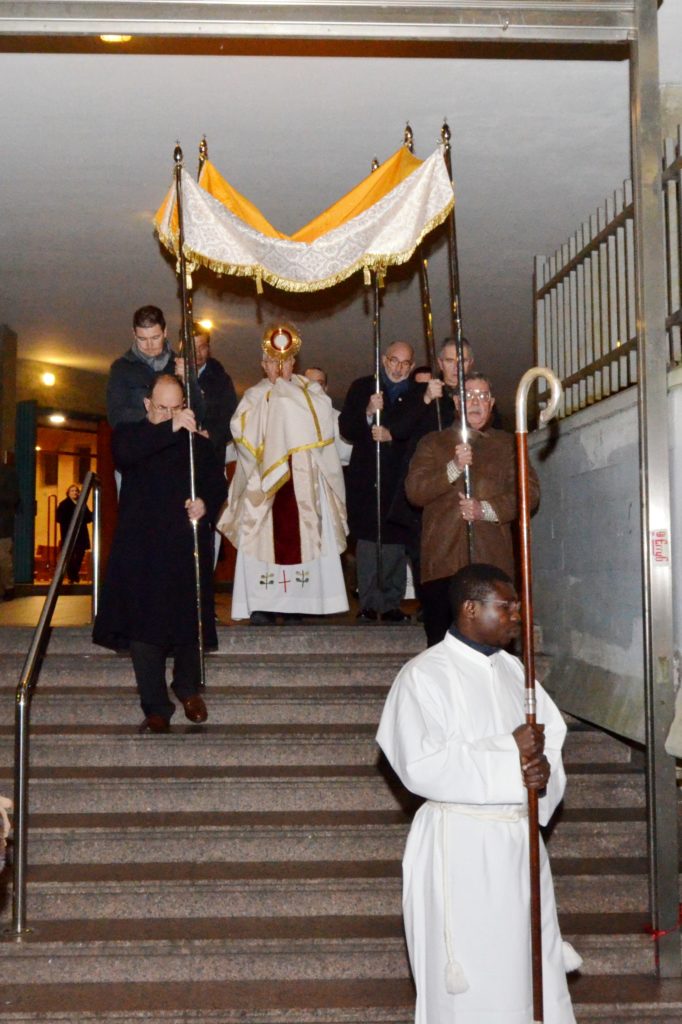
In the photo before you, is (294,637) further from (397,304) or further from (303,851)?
(397,304)

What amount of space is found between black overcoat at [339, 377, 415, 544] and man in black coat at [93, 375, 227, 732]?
58.4 inches

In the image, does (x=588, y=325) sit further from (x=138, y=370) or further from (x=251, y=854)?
(x=251, y=854)

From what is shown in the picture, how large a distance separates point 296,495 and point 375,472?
19.7 inches

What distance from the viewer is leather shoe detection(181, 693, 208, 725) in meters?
5.81

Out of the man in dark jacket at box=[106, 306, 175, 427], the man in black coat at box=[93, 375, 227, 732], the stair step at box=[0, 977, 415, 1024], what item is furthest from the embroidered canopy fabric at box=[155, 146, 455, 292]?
the stair step at box=[0, 977, 415, 1024]

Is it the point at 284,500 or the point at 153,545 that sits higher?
the point at 284,500

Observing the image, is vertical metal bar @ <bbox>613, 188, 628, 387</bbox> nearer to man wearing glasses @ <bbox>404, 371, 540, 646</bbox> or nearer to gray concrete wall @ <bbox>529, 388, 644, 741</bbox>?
gray concrete wall @ <bbox>529, 388, 644, 741</bbox>

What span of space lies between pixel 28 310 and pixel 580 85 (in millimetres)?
6191

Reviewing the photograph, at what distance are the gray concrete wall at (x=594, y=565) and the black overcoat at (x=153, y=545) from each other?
198cm

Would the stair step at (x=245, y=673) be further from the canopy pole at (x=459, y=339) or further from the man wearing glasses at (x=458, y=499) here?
the canopy pole at (x=459, y=339)

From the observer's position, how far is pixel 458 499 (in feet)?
19.0

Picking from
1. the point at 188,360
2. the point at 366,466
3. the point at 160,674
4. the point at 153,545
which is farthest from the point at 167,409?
the point at 366,466

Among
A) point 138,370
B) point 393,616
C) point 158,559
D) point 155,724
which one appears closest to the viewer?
point 155,724

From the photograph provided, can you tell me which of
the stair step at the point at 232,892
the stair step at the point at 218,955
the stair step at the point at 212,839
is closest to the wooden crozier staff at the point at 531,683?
the stair step at the point at 218,955
